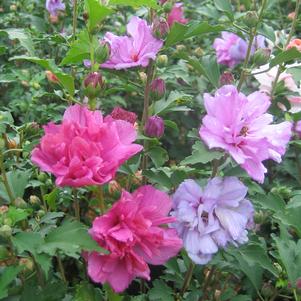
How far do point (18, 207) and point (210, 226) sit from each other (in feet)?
1.19

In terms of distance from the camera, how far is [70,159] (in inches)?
31.2

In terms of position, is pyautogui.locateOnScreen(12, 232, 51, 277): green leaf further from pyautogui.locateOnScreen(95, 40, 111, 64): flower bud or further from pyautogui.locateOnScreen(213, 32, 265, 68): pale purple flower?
pyautogui.locateOnScreen(213, 32, 265, 68): pale purple flower

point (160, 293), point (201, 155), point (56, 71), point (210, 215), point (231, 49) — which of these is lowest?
point (160, 293)

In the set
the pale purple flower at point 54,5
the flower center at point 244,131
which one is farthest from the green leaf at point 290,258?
the pale purple flower at point 54,5

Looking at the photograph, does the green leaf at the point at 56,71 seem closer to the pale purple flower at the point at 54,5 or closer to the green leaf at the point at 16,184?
the green leaf at the point at 16,184

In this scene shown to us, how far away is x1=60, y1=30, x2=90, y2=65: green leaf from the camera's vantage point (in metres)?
0.94

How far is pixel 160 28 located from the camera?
3.31ft

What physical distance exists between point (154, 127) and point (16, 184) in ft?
0.98

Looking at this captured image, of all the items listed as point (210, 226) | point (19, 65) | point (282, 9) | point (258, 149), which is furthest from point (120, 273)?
point (282, 9)

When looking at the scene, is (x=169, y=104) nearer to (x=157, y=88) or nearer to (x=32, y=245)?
(x=157, y=88)

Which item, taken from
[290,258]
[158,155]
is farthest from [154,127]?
[290,258]

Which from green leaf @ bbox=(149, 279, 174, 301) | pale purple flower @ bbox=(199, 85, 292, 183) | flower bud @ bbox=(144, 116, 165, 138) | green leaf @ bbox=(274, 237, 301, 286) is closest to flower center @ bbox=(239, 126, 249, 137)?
pale purple flower @ bbox=(199, 85, 292, 183)

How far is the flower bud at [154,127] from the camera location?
100cm

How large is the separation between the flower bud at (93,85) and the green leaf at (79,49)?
5cm
